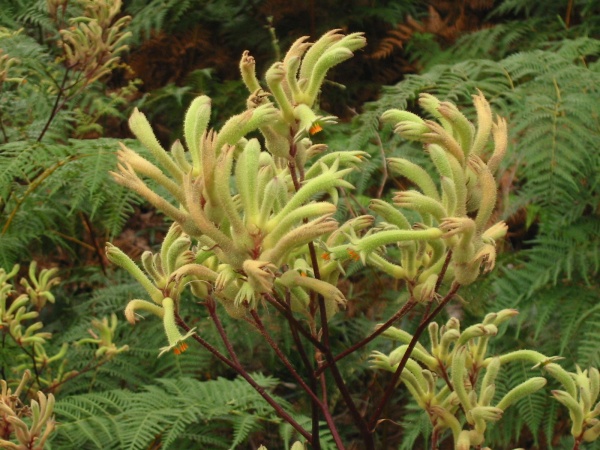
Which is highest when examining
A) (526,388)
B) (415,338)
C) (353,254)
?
(353,254)

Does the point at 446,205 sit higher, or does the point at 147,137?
the point at 147,137

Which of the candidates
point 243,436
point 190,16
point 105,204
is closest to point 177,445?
point 243,436

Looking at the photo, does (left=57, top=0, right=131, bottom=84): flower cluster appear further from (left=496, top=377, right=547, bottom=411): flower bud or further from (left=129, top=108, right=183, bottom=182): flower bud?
(left=496, top=377, right=547, bottom=411): flower bud

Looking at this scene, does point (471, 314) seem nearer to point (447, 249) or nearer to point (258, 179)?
point (447, 249)

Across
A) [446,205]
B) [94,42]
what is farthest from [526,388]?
[94,42]

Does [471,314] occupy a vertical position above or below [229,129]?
below

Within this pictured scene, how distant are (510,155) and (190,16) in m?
1.99

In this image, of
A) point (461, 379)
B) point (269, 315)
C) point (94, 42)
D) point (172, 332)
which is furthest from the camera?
point (94, 42)

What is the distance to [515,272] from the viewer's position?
1.99 metres

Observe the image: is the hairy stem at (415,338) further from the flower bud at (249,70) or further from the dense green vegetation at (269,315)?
the dense green vegetation at (269,315)

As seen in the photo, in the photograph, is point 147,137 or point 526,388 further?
point 526,388

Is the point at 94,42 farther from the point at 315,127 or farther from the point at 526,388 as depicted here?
the point at 526,388

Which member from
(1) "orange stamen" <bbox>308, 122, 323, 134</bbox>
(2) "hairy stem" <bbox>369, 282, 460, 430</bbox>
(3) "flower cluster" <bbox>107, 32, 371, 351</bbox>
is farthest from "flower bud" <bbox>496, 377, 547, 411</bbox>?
(1) "orange stamen" <bbox>308, 122, 323, 134</bbox>

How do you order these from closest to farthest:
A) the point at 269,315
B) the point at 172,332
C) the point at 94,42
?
the point at 172,332 → the point at 269,315 → the point at 94,42
